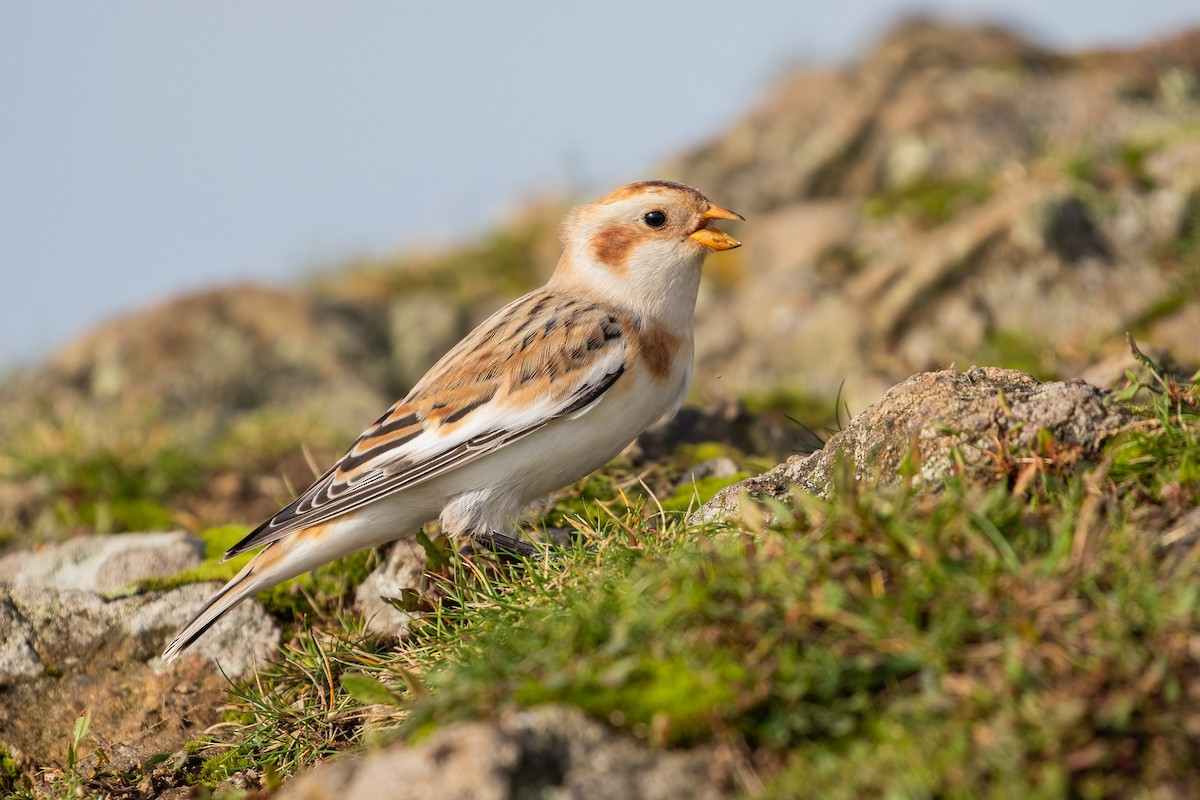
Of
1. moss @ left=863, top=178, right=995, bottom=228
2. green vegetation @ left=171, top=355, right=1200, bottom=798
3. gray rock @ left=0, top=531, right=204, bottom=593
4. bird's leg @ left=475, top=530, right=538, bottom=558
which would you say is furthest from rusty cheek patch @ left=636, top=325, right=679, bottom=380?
moss @ left=863, top=178, right=995, bottom=228

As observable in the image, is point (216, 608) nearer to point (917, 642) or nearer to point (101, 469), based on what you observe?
point (917, 642)

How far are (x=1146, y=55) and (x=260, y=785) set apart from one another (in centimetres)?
1506

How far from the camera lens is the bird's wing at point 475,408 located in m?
5.07

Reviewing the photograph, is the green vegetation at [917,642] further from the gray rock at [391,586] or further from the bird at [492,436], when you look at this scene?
the bird at [492,436]

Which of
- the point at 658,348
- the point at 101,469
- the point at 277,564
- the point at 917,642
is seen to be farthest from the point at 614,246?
the point at 101,469

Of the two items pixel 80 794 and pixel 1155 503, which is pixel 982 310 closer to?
pixel 1155 503

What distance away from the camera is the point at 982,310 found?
A: 34.9 feet

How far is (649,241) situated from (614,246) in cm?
17

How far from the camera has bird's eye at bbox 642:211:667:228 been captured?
5.81m

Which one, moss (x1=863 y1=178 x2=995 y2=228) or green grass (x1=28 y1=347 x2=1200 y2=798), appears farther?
moss (x1=863 y1=178 x2=995 y2=228)

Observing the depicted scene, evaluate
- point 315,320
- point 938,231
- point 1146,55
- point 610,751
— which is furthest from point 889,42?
point 610,751

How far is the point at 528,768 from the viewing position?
9.36 feet

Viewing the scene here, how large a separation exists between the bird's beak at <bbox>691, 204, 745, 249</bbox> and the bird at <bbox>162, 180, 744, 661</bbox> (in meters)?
0.07

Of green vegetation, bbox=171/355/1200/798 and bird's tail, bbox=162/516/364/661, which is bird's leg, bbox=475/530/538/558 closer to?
bird's tail, bbox=162/516/364/661
